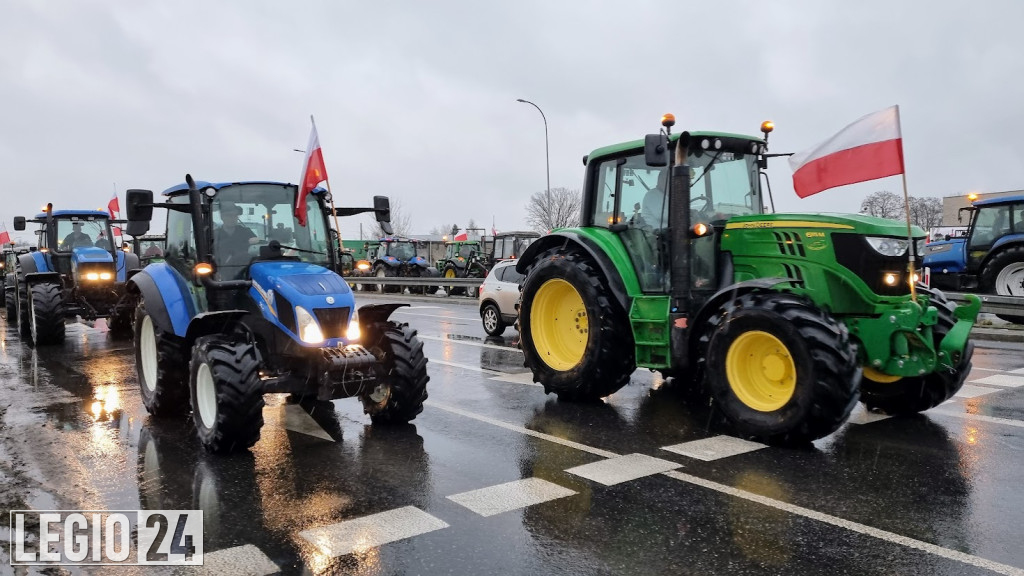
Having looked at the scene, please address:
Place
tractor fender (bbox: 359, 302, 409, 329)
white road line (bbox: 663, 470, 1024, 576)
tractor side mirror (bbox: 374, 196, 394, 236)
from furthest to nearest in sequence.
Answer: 1. tractor side mirror (bbox: 374, 196, 394, 236)
2. tractor fender (bbox: 359, 302, 409, 329)
3. white road line (bbox: 663, 470, 1024, 576)

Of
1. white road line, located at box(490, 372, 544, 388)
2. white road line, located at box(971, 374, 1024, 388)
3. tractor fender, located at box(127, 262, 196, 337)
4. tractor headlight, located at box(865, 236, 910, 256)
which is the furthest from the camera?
white road line, located at box(490, 372, 544, 388)

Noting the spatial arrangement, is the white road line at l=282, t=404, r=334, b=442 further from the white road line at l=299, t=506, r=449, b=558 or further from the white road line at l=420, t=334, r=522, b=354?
the white road line at l=420, t=334, r=522, b=354

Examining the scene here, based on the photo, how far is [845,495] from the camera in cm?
468

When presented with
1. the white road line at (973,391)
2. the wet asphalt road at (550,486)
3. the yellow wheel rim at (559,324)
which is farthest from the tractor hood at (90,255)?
the white road line at (973,391)

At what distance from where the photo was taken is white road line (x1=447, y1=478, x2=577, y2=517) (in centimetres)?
454

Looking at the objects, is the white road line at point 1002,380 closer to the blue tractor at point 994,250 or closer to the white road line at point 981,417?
the white road line at point 981,417

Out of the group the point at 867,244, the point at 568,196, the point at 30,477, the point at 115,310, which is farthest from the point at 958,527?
the point at 568,196

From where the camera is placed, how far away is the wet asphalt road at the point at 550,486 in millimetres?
3840

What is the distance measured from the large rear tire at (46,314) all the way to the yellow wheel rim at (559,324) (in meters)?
8.48

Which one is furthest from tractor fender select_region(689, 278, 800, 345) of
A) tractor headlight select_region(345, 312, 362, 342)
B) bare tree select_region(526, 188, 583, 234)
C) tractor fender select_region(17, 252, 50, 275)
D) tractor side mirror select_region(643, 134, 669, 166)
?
bare tree select_region(526, 188, 583, 234)

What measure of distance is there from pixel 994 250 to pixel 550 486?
1324 cm

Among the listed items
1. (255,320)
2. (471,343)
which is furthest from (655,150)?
(471,343)

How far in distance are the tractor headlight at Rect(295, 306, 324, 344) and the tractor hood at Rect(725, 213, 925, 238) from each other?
12.6 ft

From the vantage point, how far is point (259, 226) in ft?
21.7
